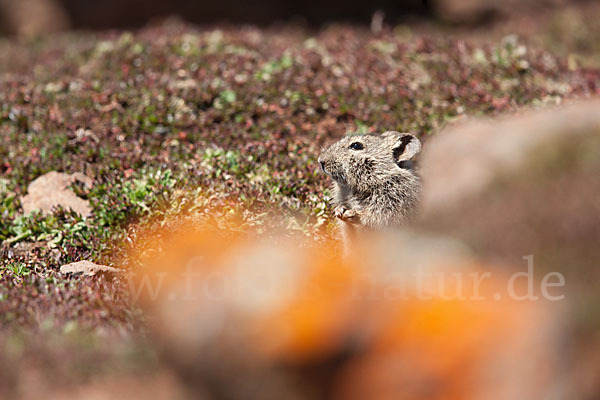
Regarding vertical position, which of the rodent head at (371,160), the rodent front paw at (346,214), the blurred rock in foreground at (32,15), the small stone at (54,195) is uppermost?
the blurred rock in foreground at (32,15)

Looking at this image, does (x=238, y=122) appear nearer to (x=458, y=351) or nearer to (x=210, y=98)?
(x=210, y=98)

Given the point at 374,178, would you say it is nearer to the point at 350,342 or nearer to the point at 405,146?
the point at 405,146

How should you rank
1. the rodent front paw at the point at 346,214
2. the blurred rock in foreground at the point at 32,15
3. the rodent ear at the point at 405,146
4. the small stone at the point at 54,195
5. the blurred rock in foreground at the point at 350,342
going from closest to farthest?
1. the blurred rock in foreground at the point at 350,342
2. the rodent front paw at the point at 346,214
3. the rodent ear at the point at 405,146
4. the small stone at the point at 54,195
5. the blurred rock in foreground at the point at 32,15

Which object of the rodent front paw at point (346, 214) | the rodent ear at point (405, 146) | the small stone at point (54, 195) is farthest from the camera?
the small stone at point (54, 195)

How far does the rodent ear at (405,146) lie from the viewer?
324 inches

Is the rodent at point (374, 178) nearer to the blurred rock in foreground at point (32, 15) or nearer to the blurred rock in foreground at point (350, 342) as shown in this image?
the blurred rock in foreground at point (350, 342)

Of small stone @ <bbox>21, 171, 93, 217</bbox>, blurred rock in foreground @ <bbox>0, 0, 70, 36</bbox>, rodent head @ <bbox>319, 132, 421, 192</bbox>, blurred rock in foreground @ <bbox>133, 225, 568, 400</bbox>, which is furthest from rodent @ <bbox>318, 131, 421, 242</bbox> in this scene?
blurred rock in foreground @ <bbox>0, 0, 70, 36</bbox>

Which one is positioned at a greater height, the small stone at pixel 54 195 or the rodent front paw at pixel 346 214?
the small stone at pixel 54 195

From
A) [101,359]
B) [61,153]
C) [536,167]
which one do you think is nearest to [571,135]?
[536,167]

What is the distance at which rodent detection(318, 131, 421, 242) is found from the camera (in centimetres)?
802

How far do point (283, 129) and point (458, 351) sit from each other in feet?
26.2

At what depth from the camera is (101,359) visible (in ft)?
16.6

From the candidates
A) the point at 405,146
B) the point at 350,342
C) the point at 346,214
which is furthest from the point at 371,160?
the point at 350,342

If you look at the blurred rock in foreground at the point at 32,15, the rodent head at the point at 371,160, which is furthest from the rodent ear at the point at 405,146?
the blurred rock in foreground at the point at 32,15
